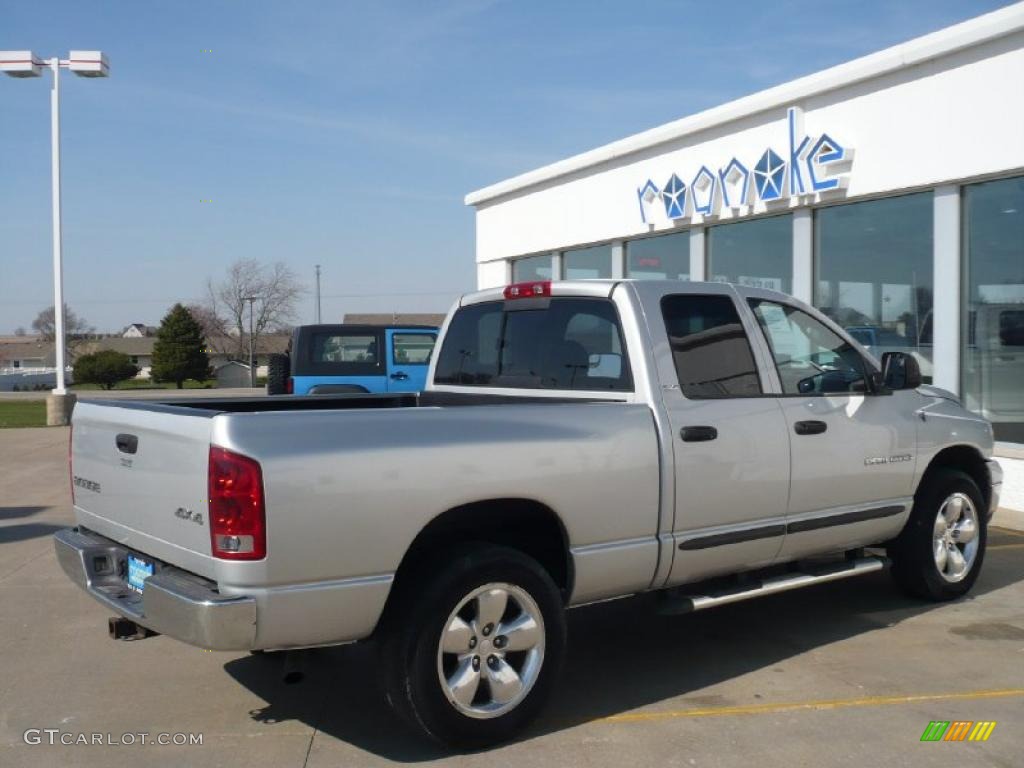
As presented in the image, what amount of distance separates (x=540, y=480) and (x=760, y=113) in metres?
9.54

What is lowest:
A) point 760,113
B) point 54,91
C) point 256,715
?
point 256,715

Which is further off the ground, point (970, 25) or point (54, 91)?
point (54, 91)

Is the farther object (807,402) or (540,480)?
(807,402)

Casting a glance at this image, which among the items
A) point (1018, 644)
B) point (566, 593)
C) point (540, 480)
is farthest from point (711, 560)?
point (1018, 644)

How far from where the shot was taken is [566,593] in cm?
445

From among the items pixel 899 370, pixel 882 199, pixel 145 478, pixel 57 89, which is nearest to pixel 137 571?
pixel 145 478

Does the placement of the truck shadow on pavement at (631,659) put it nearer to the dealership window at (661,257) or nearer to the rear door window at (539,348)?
the rear door window at (539,348)

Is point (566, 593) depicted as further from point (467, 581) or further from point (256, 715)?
point (256, 715)

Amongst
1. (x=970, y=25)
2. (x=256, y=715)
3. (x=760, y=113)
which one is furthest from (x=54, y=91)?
(x=256, y=715)

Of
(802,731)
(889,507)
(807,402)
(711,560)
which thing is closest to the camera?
(802,731)

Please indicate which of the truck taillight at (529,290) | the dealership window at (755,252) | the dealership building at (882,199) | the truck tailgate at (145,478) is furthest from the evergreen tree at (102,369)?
the truck tailgate at (145,478)

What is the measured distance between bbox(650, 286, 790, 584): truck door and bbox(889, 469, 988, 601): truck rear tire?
1.42 metres

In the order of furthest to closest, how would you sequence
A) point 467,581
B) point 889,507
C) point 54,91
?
1. point 54,91
2. point 889,507
3. point 467,581

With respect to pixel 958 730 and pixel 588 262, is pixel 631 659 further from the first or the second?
pixel 588 262
